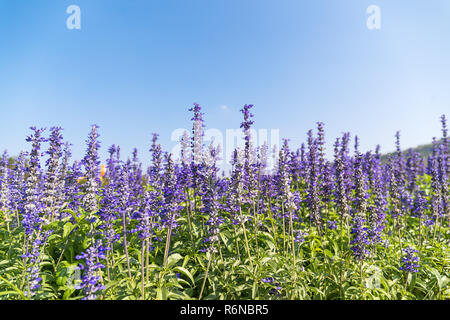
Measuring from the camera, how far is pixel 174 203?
5180 millimetres

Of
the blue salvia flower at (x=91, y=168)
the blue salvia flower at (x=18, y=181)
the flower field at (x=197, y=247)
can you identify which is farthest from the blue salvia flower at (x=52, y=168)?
the blue salvia flower at (x=18, y=181)

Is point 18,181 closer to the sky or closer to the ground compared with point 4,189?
closer to the sky

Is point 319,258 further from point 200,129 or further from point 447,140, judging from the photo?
point 447,140

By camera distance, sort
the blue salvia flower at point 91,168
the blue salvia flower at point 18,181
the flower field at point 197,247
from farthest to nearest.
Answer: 1. the blue salvia flower at point 18,181
2. the blue salvia flower at point 91,168
3. the flower field at point 197,247

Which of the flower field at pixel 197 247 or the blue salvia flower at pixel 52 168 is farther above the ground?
the blue salvia flower at pixel 52 168

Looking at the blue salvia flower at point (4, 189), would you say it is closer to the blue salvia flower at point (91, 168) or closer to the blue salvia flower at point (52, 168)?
the blue salvia flower at point (52, 168)

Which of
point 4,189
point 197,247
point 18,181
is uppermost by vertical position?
point 18,181

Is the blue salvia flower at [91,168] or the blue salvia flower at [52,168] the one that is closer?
the blue salvia flower at [91,168]

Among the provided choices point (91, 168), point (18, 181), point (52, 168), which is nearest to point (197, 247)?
point (91, 168)

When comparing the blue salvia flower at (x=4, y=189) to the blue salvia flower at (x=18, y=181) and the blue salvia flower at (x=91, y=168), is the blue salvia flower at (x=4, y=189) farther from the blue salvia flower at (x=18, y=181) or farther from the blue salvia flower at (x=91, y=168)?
the blue salvia flower at (x=91, y=168)

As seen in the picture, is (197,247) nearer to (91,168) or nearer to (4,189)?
(91,168)

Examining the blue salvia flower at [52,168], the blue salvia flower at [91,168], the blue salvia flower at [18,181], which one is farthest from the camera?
the blue salvia flower at [18,181]
